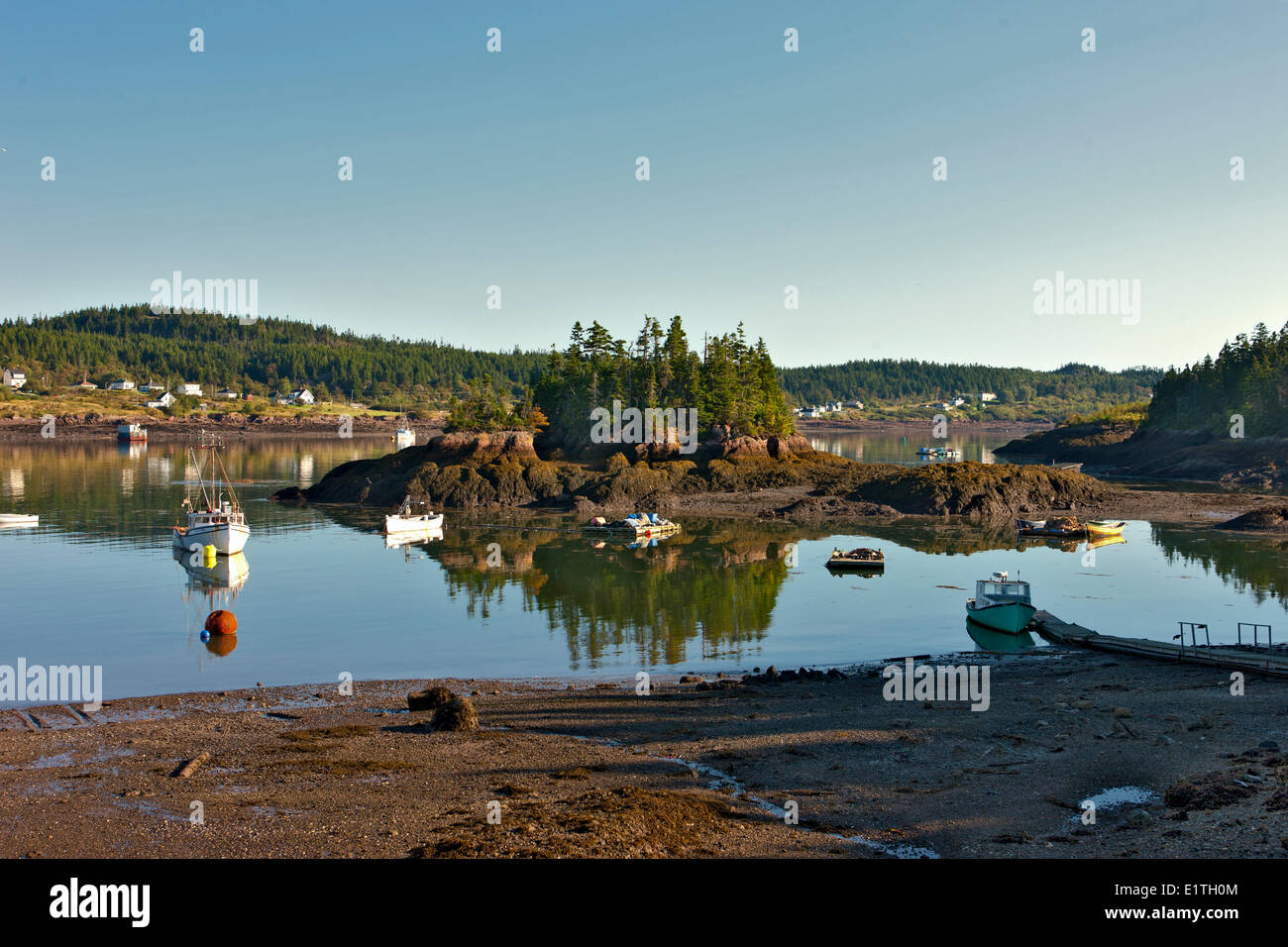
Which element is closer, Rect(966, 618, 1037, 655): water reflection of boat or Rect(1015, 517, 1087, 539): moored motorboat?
Rect(966, 618, 1037, 655): water reflection of boat

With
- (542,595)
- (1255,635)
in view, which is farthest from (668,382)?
(1255,635)

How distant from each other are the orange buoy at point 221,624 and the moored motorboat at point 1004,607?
33.0m

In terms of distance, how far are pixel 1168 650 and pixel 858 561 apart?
26.1 meters

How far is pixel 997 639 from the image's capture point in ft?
133

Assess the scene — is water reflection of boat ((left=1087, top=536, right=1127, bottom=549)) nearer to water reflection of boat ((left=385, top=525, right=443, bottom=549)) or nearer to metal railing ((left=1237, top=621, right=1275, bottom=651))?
metal railing ((left=1237, top=621, right=1275, bottom=651))

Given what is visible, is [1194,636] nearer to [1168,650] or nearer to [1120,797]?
[1168,650]

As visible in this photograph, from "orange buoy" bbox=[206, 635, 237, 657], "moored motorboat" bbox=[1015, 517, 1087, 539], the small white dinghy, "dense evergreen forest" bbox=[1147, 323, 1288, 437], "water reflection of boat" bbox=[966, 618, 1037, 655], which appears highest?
"dense evergreen forest" bbox=[1147, 323, 1288, 437]

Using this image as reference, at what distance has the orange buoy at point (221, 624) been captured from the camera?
4147 cm

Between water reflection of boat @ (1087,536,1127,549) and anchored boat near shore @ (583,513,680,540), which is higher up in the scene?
anchored boat near shore @ (583,513,680,540)

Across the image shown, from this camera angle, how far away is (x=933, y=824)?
1878cm

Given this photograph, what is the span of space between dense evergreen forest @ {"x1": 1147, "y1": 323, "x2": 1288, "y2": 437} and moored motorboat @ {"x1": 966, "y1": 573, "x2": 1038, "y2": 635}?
111693 mm

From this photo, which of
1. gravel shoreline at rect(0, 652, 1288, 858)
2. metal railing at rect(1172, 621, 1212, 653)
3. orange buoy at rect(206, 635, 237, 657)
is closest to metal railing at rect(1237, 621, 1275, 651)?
metal railing at rect(1172, 621, 1212, 653)

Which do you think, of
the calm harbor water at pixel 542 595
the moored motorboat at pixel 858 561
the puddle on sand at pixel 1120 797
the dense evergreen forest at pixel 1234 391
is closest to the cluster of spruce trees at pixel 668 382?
the calm harbor water at pixel 542 595

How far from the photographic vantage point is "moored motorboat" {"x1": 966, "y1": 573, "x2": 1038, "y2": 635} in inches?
1614
